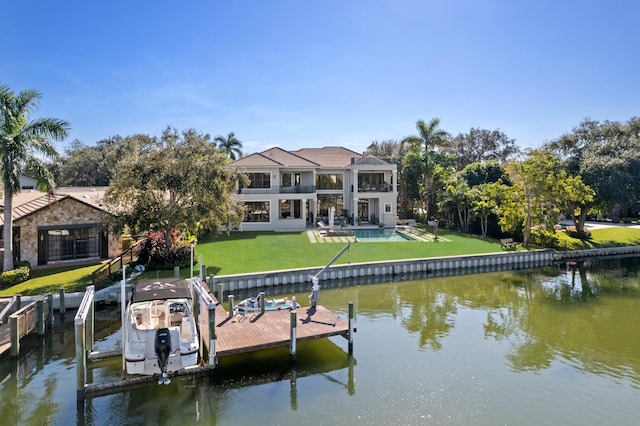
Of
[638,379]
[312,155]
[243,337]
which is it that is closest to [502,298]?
[638,379]

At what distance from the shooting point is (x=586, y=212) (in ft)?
126

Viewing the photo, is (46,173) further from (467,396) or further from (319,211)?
(319,211)

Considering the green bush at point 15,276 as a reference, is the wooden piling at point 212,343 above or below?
below

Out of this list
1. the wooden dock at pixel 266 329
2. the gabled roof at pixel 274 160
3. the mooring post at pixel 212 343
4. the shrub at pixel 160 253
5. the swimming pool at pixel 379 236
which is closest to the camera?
the mooring post at pixel 212 343

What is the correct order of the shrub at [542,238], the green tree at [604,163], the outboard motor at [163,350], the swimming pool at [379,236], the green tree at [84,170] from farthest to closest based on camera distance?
the green tree at [84,170]
the green tree at [604,163]
the shrub at [542,238]
the swimming pool at [379,236]
the outboard motor at [163,350]

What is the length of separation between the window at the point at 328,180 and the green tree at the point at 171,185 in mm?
19427

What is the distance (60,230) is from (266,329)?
615 inches

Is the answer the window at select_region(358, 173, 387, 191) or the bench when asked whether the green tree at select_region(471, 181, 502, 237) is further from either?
the window at select_region(358, 173, 387, 191)

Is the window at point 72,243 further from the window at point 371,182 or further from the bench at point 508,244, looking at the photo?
the bench at point 508,244

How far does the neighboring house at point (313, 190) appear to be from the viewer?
127 ft

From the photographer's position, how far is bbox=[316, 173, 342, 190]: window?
42.7 m

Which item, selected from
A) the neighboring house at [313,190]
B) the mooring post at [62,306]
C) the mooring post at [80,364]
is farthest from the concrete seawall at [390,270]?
the neighboring house at [313,190]

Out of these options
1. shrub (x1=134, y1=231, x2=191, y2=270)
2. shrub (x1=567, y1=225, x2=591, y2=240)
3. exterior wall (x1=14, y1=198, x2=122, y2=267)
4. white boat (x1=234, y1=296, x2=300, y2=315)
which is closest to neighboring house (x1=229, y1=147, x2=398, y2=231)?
shrub (x1=134, y1=231, x2=191, y2=270)

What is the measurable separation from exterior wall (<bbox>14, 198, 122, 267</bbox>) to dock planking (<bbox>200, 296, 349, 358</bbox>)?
40.1 feet
